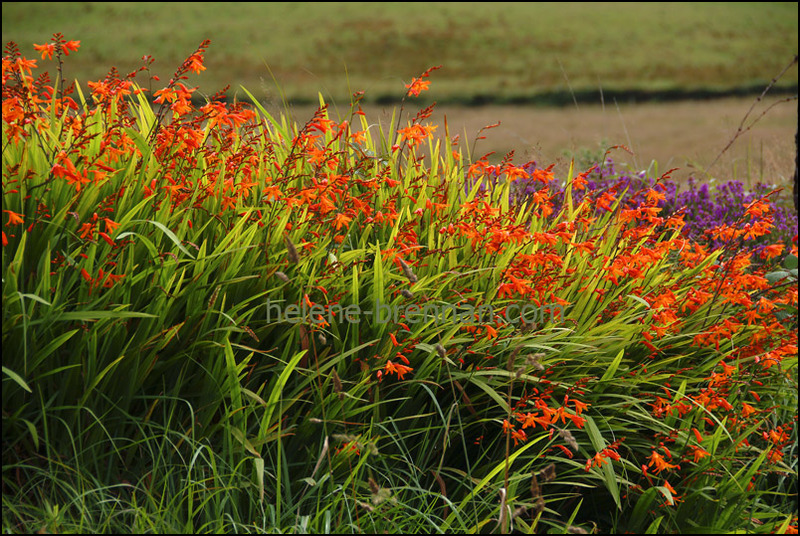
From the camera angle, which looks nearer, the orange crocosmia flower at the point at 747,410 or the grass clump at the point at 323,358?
the grass clump at the point at 323,358

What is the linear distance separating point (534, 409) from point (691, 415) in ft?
2.08

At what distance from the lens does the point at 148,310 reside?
235 centimetres

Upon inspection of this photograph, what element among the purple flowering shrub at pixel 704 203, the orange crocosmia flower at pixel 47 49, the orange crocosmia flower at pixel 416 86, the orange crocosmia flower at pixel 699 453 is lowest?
the orange crocosmia flower at pixel 699 453

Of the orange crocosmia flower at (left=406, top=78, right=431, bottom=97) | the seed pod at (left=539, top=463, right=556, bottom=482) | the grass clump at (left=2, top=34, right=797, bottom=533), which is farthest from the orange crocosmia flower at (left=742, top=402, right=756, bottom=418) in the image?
the orange crocosmia flower at (left=406, top=78, right=431, bottom=97)

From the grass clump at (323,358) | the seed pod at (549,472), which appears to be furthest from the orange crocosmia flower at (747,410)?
the seed pod at (549,472)

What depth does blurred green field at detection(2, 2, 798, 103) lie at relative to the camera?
29.5m

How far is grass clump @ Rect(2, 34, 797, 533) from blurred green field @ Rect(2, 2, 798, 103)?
73.1ft

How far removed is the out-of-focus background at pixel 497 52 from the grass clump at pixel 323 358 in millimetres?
16042

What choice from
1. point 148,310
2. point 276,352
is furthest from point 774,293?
point 148,310

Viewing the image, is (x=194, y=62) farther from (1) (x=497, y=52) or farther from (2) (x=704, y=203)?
(1) (x=497, y=52)

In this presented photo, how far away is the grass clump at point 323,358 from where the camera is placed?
2223 mm

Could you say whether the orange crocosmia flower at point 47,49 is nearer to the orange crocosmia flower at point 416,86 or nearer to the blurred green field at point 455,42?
the orange crocosmia flower at point 416,86

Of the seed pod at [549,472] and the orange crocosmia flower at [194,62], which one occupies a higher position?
the orange crocosmia flower at [194,62]

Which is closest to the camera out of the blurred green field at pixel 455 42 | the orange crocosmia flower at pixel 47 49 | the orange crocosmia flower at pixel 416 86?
the orange crocosmia flower at pixel 47 49
